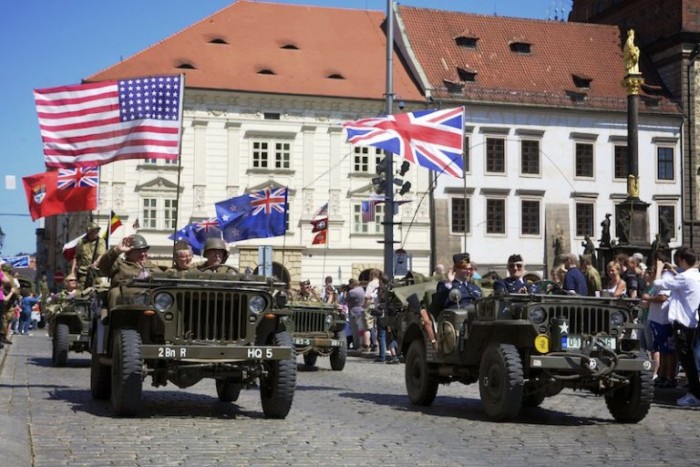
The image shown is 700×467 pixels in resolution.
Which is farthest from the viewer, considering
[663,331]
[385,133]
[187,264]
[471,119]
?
[471,119]

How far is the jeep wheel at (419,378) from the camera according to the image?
13195mm

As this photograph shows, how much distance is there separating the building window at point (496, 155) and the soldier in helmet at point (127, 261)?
43444 millimetres

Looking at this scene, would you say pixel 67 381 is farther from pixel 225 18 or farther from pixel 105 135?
pixel 225 18

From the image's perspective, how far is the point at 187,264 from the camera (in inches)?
501

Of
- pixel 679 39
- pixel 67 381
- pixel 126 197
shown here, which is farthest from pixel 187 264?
pixel 679 39

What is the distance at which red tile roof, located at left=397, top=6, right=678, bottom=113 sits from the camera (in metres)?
55.9

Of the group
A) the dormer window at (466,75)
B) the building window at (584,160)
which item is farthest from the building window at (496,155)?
the building window at (584,160)

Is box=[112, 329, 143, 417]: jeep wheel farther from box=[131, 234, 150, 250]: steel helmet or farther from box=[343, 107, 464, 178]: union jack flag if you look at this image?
box=[343, 107, 464, 178]: union jack flag

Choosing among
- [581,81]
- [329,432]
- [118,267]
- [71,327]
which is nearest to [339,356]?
[71,327]

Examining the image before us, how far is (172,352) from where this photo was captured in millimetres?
10859

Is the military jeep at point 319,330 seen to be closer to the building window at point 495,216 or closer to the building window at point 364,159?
the building window at point 364,159

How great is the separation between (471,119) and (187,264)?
4363cm

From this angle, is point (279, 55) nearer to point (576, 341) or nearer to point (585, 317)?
point (585, 317)

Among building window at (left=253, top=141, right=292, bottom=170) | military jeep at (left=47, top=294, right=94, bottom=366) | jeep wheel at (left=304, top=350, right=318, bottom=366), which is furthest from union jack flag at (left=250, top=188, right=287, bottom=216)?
building window at (left=253, top=141, right=292, bottom=170)
